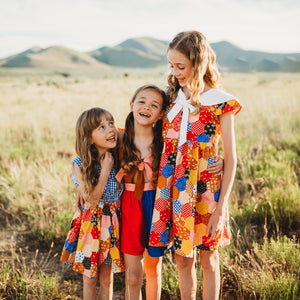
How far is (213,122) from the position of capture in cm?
203

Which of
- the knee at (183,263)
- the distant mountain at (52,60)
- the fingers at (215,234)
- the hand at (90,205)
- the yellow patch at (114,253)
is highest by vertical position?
the distant mountain at (52,60)

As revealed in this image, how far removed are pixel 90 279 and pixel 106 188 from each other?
25.9 inches

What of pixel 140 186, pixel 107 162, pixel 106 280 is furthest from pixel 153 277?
pixel 107 162

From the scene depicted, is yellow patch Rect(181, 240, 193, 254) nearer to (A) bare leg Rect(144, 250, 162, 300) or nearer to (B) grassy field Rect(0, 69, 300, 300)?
(A) bare leg Rect(144, 250, 162, 300)

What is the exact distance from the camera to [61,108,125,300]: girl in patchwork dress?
6.88 feet

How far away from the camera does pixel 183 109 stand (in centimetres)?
207

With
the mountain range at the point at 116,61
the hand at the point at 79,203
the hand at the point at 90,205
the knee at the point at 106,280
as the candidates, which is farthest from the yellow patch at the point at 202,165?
the mountain range at the point at 116,61

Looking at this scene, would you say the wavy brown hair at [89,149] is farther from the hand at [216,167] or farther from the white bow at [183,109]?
the hand at [216,167]

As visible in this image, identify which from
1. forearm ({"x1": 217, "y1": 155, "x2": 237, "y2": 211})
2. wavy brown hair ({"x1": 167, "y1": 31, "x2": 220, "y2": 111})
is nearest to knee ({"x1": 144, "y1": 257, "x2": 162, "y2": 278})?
forearm ({"x1": 217, "y1": 155, "x2": 237, "y2": 211})

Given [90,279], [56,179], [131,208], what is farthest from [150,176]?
[56,179]

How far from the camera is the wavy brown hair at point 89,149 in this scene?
83.8 inches

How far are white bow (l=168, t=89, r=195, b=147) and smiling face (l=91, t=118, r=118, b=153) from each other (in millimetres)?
442

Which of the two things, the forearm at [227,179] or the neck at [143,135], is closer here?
the forearm at [227,179]

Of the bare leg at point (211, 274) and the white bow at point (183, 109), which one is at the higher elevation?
the white bow at point (183, 109)
